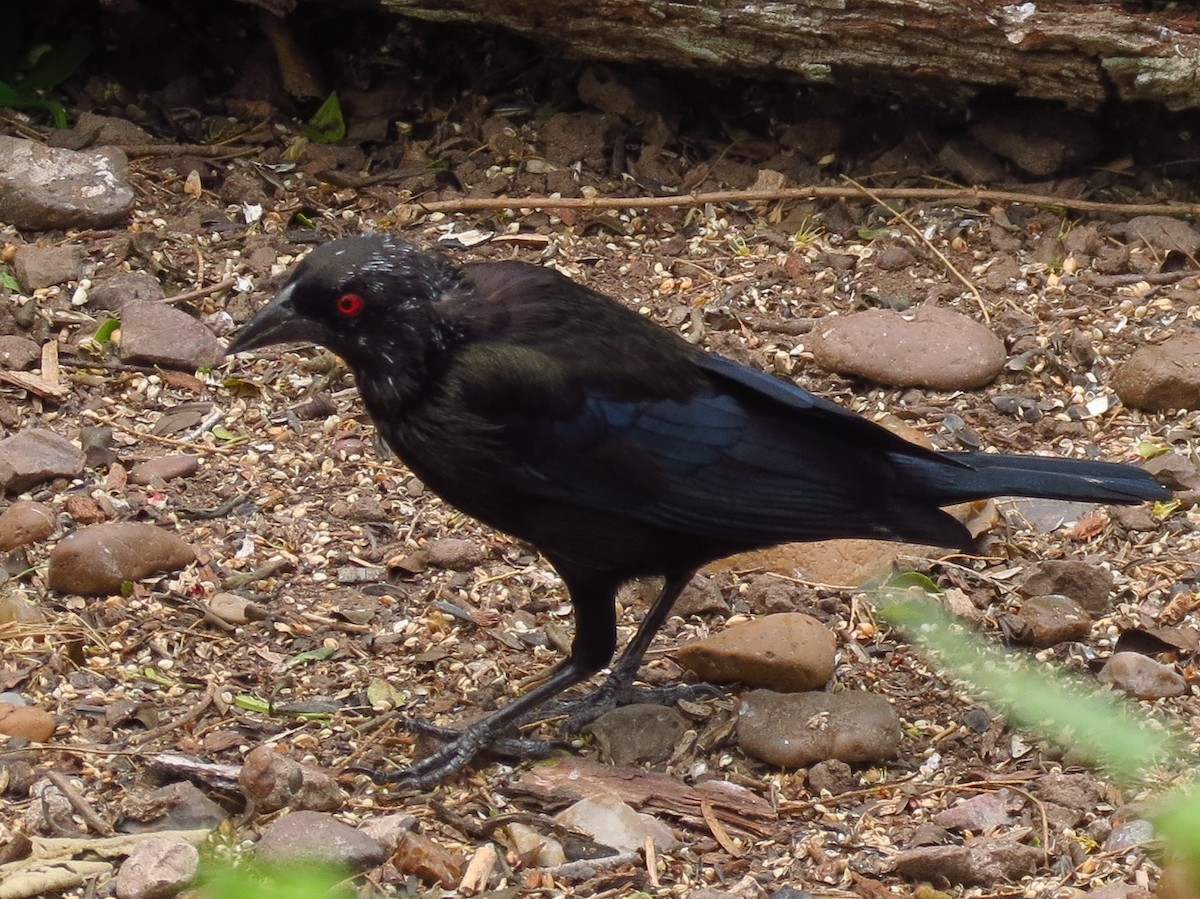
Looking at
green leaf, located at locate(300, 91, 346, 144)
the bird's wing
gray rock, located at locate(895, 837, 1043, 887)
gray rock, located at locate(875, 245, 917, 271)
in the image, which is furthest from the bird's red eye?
green leaf, located at locate(300, 91, 346, 144)

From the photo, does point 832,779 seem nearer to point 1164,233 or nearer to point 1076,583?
point 1076,583

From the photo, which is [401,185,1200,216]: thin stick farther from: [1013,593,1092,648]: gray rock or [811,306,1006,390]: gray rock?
[1013,593,1092,648]: gray rock

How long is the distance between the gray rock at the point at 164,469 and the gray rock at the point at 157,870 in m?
2.02

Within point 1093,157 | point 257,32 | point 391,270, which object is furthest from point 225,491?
point 1093,157

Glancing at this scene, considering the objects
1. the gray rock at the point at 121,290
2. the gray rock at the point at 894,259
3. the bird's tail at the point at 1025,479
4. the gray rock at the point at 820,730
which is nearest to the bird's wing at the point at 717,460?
the bird's tail at the point at 1025,479

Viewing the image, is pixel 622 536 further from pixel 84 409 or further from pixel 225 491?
pixel 84 409

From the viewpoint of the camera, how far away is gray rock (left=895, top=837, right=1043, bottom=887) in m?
3.38

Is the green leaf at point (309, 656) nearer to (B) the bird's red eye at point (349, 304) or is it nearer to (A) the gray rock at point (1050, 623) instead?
(B) the bird's red eye at point (349, 304)

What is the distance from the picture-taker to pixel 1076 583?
458 cm

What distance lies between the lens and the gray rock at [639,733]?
4137 mm

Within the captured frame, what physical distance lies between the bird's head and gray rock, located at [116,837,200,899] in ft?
4.07

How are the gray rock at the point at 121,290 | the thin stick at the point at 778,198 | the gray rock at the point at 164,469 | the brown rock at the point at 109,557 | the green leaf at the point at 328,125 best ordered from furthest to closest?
1. the green leaf at the point at 328,125
2. the thin stick at the point at 778,198
3. the gray rock at the point at 121,290
4. the gray rock at the point at 164,469
5. the brown rock at the point at 109,557

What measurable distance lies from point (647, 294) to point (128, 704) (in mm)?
2731

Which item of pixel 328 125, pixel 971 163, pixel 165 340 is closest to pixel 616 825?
pixel 165 340
